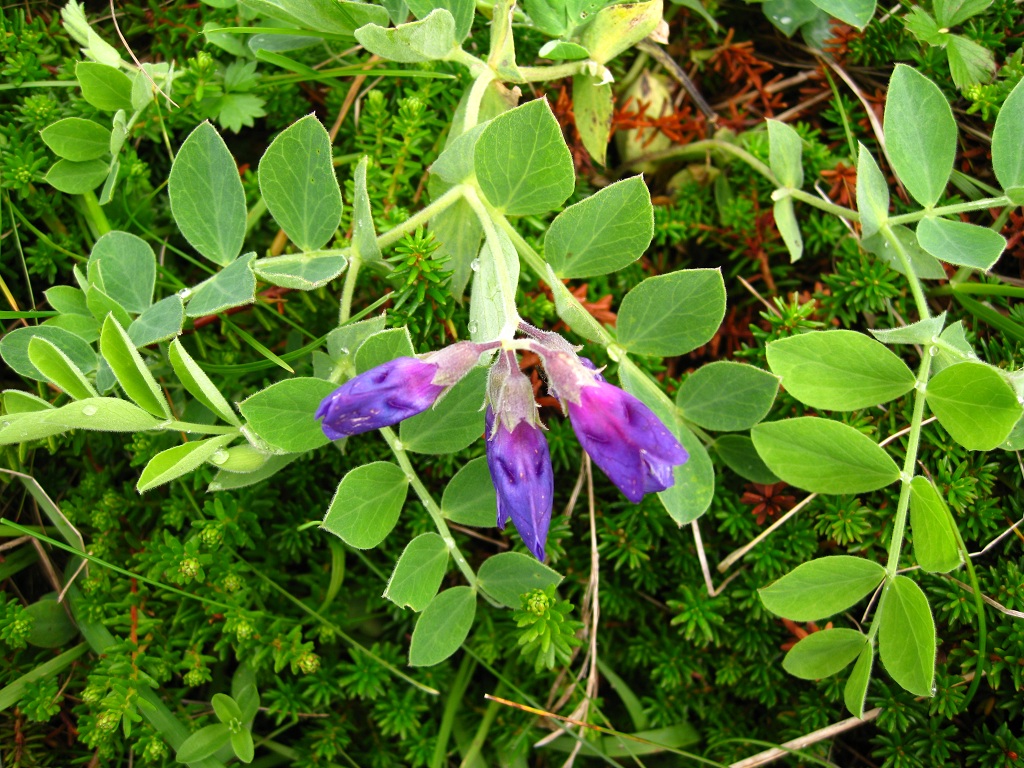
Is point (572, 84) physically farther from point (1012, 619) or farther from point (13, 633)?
point (13, 633)

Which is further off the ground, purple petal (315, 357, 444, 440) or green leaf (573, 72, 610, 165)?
green leaf (573, 72, 610, 165)

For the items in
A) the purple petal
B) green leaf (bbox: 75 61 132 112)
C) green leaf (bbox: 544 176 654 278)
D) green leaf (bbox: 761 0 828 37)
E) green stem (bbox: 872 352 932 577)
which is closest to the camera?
the purple petal

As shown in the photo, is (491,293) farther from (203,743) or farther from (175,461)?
(203,743)

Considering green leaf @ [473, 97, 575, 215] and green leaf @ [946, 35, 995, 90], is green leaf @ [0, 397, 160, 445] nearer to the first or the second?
green leaf @ [473, 97, 575, 215]

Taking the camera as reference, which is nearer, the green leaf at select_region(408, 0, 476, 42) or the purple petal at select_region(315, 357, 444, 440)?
the purple petal at select_region(315, 357, 444, 440)

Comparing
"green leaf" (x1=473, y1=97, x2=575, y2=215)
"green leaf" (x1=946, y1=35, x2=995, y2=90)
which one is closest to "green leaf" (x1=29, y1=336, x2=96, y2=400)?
"green leaf" (x1=473, y1=97, x2=575, y2=215)

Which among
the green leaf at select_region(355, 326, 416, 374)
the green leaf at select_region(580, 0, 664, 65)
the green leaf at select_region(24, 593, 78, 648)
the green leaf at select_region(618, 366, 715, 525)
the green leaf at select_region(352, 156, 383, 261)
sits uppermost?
the green leaf at select_region(580, 0, 664, 65)

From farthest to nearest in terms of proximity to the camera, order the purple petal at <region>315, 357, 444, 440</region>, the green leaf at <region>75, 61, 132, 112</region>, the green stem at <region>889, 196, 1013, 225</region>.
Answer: the green leaf at <region>75, 61, 132, 112</region> → the green stem at <region>889, 196, 1013, 225</region> → the purple petal at <region>315, 357, 444, 440</region>

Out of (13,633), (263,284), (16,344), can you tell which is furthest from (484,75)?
(13,633)
